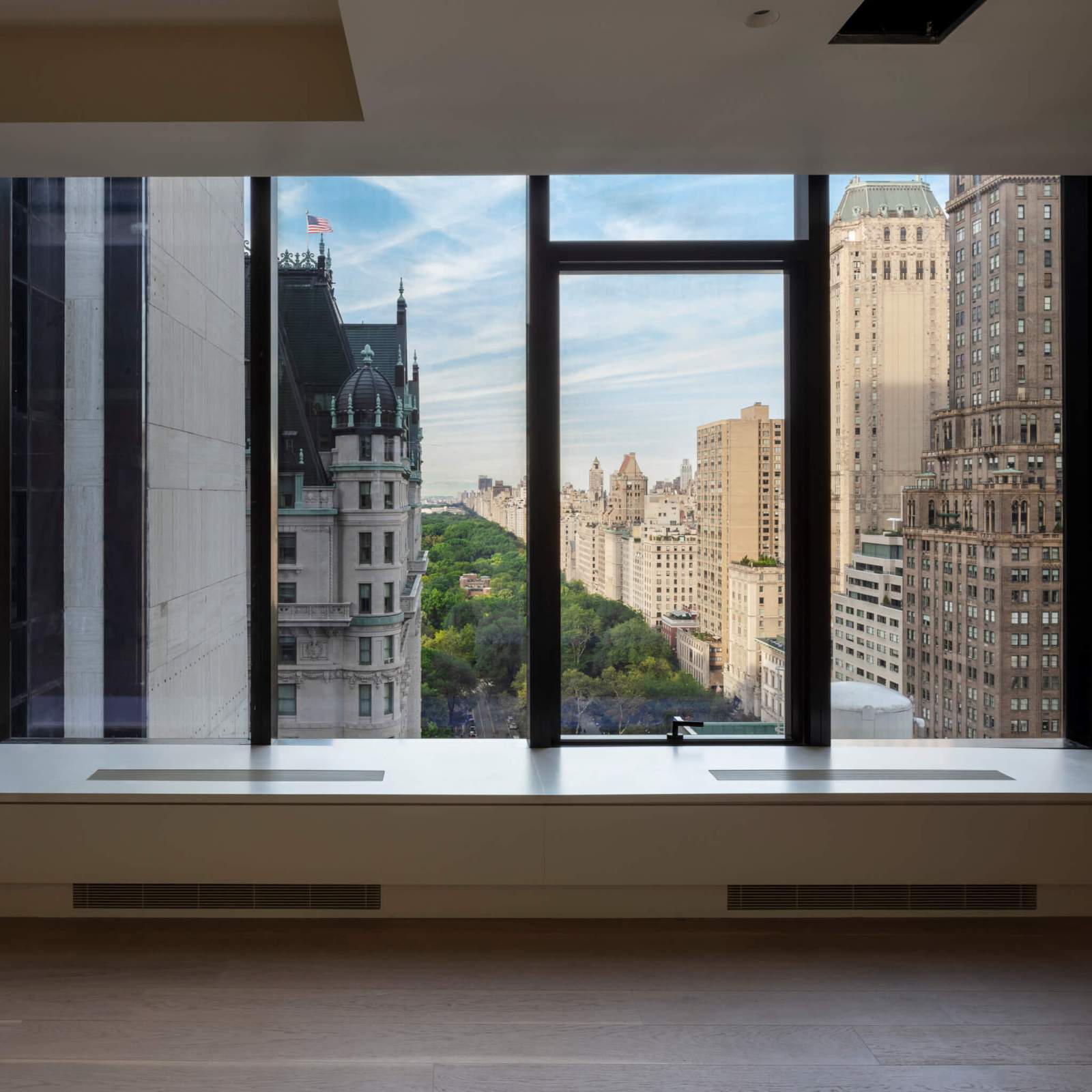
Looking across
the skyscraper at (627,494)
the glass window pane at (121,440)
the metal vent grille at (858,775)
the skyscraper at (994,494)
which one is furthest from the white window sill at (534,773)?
the skyscraper at (627,494)

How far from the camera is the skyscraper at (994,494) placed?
3170 millimetres

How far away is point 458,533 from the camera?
10.5ft

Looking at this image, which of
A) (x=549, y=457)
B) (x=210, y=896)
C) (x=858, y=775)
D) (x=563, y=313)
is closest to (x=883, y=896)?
(x=858, y=775)

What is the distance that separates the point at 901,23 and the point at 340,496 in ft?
7.48

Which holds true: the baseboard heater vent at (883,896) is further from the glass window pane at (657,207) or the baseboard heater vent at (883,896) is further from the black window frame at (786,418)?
the glass window pane at (657,207)

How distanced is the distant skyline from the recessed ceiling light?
123 cm

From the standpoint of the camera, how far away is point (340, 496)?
10.5ft

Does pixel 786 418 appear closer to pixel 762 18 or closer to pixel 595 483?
pixel 595 483

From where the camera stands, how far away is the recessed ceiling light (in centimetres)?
190

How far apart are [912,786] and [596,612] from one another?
1.23 m

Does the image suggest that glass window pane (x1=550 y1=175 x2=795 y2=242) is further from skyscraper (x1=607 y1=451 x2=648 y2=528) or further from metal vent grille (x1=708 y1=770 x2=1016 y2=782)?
metal vent grille (x1=708 y1=770 x2=1016 y2=782)

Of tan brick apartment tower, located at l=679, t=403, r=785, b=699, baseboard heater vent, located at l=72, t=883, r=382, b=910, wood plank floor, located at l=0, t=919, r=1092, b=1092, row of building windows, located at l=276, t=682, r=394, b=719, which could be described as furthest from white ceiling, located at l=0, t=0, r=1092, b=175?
A: wood plank floor, located at l=0, t=919, r=1092, b=1092

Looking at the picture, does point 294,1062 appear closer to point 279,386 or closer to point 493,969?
point 493,969

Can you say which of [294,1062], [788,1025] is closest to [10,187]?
[294,1062]
